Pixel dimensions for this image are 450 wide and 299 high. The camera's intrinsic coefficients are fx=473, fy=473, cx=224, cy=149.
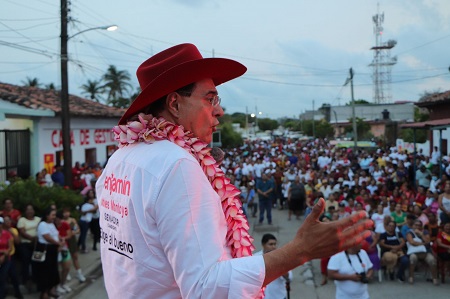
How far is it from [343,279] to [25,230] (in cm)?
518

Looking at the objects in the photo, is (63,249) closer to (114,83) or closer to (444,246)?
(444,246)

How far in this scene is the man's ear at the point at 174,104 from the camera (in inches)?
63.1

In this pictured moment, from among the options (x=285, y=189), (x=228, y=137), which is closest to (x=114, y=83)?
(x=228, y=137)

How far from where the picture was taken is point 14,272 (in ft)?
25.3

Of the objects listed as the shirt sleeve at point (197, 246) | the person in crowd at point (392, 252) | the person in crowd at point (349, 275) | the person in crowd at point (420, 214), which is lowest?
the person in crowd at point (392, 252)

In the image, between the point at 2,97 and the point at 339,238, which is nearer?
the point at 339,238

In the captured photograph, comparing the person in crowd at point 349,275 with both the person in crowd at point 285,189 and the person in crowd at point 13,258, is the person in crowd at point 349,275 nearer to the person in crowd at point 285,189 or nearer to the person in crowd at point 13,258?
the person in crowd at point 13,258

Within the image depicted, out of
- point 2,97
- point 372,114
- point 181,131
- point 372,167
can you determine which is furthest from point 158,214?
point 372,114

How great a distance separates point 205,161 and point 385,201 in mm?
10570

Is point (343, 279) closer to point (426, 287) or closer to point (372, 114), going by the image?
point (426, 287)

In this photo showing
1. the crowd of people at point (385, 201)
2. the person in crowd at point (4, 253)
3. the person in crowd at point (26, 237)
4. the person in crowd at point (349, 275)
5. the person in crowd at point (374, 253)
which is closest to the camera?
the person in crowd at point (349, 275)

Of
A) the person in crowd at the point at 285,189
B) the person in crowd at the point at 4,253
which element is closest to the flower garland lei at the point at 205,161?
the person in crowd at the point at 4,253

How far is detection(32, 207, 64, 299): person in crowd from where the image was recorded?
7691mm

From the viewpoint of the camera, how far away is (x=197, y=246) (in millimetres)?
1253
